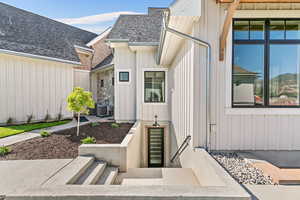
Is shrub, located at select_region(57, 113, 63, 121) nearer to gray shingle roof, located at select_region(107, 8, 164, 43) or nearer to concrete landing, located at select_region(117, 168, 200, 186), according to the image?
gray shingle roof, located at select_region(107, 8, 164, 43)

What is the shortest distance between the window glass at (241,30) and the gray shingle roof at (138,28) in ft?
14.3

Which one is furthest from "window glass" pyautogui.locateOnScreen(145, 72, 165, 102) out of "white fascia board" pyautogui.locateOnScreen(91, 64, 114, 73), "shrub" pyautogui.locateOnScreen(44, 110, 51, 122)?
"shrub" pyautogui.locateOnScreen(44, 110, 51, 122)

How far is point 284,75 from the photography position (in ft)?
10.4

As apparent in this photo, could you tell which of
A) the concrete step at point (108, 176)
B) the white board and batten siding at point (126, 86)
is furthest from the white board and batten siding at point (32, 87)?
the concrete step at point (108, 176)

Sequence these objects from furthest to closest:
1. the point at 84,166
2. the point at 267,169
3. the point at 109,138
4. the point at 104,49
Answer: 1. the point at 104,49
2. the point at 109,138
3. the point at 84,166
4. the point at 267,169

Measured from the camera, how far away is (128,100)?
760 cm

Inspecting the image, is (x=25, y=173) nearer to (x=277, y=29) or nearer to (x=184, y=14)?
(x=184, y=14)

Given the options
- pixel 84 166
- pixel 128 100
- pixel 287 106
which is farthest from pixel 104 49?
pixel 287 106

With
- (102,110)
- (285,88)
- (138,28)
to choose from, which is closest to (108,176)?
(285,88)

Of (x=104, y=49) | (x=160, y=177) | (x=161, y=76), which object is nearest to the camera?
(x=160, y=177)

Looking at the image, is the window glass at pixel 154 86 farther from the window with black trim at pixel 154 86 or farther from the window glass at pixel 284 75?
the window glass at pixel 284 75

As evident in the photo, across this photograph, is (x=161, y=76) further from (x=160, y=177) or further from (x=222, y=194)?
(x=222, y=194)

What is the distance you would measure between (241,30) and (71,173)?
3934mm

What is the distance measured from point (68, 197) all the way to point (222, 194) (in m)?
1.68
